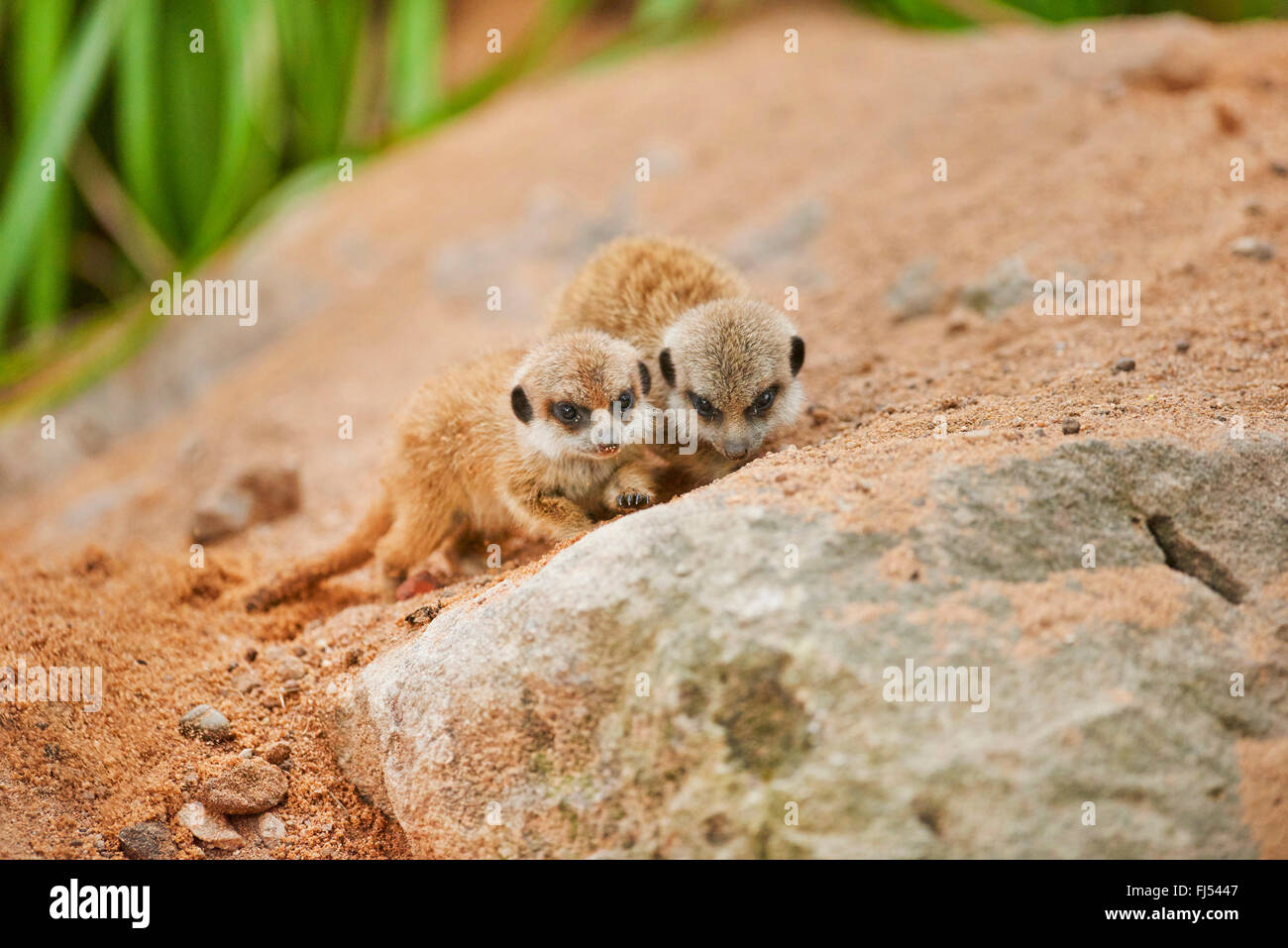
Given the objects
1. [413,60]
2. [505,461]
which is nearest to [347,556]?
[505,461]

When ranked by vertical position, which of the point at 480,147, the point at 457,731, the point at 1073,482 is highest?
the point at 480,147

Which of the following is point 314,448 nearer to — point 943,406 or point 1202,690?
point 943,406

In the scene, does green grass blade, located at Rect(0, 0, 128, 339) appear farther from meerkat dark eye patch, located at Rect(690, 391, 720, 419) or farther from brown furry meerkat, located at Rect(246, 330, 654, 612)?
meerkat dark eye patch, located at Rect(690, 391, 720, 419)

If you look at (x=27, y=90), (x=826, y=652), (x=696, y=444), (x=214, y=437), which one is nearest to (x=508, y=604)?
(x=826, y=652)

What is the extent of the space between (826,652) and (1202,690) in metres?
0.65

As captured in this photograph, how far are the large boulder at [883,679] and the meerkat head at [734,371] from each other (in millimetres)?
726

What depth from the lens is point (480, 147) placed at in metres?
6.44

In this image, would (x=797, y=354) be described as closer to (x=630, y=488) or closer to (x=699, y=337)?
(x=699, y=337)

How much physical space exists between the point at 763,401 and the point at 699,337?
26 centimetres

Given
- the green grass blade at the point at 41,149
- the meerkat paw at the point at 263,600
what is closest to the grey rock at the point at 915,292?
the meerkat paw at the point at 263,600

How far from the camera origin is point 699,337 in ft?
10.3

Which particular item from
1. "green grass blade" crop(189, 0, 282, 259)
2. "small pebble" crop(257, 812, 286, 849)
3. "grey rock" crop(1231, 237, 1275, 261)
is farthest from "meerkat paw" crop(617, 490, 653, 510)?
"green grass blade" crop(189, 0, 282, 259)

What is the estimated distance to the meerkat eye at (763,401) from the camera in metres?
3.12

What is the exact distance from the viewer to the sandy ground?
2514 mm
